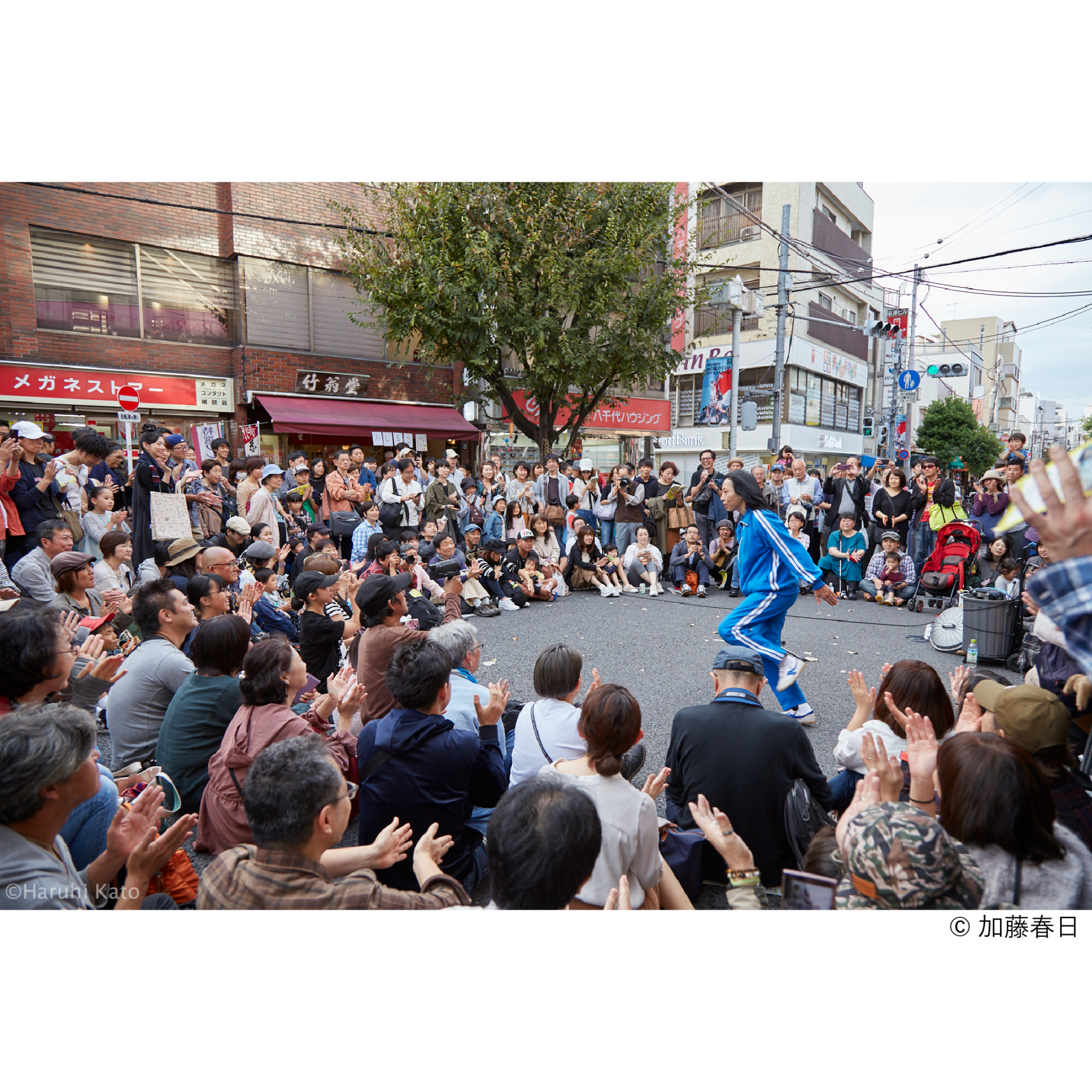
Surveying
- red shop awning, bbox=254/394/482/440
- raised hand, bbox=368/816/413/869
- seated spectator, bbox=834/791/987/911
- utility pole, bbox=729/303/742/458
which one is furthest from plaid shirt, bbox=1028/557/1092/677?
utility pole, bbox=729/303/742/458

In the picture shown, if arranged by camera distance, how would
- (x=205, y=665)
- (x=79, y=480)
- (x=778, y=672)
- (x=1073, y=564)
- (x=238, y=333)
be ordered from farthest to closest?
(x=238, y=333) → (x=79, y=480) → (x=778, y=672) → (x=205, y=665) → (x=1073, y=564)

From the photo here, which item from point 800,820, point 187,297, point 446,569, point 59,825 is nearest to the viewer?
point 59,825

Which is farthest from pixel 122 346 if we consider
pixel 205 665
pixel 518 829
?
pixel 518 829

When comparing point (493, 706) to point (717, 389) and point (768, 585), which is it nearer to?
point (768, 585)

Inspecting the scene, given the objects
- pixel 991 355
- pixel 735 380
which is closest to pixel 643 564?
pixel 735 380

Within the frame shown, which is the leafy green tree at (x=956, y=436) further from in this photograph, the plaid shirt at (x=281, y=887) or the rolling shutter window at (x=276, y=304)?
the plaid shirt at (x=281, y=887)

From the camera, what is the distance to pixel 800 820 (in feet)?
8.37

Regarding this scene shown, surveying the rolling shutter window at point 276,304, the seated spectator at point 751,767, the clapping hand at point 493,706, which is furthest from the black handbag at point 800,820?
the rolling shutter window at point 276,304

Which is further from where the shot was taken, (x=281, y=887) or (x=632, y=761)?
(x=632, y=761)

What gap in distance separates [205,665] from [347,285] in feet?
44.0

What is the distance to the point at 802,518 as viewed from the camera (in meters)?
8.87

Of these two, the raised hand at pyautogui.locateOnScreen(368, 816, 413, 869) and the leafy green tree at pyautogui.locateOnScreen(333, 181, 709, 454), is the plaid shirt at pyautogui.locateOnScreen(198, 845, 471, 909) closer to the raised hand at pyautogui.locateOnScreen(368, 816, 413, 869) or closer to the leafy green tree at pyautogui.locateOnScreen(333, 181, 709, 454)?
the raised hand at pyautogui.locateOnScreen(368, 816, 413, 869)

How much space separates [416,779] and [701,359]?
23837 millimetres
